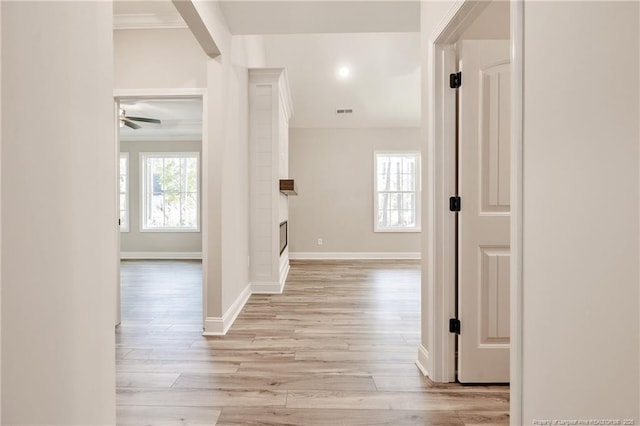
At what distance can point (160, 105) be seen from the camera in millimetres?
6086

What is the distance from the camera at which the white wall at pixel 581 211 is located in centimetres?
86

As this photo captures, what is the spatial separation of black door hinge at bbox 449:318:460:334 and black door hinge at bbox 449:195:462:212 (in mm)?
633

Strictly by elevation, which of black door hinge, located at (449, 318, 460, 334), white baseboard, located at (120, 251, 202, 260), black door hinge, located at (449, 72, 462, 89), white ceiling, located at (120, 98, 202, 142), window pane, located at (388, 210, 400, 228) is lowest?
white baseboard, located at (120, 251, 202, 260)

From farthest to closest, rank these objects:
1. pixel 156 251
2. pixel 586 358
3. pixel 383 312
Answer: pixel 156 251
pixel 383 312
pixel 586 358

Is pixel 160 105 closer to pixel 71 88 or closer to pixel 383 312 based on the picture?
pixel 383 312

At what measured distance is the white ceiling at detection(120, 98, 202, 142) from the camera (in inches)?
238

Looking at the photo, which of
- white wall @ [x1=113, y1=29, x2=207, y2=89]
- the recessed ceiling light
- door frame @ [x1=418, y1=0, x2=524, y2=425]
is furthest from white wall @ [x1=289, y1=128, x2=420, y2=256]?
door frame @ [x1=418, y1=0, x2=524, y2=425]

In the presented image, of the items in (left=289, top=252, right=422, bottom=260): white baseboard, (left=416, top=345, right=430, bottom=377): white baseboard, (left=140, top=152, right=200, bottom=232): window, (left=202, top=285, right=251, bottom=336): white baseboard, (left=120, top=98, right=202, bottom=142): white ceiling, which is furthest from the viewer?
(left=140, top=152, right=200, bottom=232): window

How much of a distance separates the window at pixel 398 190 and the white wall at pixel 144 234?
3820mm

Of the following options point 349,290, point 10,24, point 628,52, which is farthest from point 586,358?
point 349,290

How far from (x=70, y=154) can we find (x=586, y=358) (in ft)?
5.17

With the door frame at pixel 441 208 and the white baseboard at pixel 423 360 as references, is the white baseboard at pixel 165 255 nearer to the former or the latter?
the white baseboard at pixel 423 360

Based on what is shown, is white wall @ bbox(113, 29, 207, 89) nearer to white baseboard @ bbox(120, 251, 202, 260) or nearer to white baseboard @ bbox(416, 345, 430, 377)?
white baseboard @ bbox(416, 345, 430, 377)

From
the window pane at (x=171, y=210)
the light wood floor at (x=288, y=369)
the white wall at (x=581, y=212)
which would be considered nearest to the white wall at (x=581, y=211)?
the white wall at (x=581, y=212)
